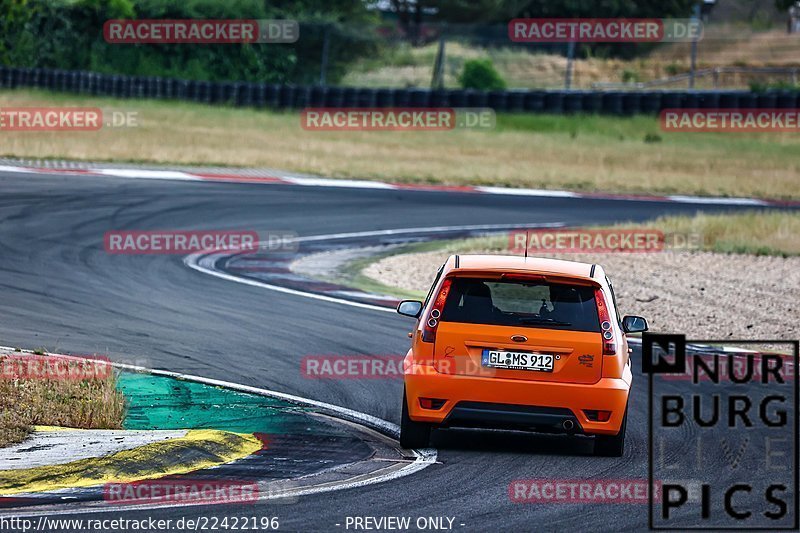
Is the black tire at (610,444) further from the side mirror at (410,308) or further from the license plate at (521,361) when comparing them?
the side mirror at (410,308)

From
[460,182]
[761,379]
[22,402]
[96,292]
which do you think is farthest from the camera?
[460,182]

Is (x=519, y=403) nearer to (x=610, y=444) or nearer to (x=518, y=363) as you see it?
(x=518, y=363)

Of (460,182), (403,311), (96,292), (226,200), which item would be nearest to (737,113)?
(460,182)

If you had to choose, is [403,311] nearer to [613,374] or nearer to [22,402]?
[613,374]

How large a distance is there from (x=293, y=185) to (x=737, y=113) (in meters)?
15.7

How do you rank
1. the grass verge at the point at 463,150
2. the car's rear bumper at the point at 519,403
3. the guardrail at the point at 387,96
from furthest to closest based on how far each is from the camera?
the guardrail at the point at 387,96
the grass verge at the point at 463,150
the car's rear bumper at the point at 519,403

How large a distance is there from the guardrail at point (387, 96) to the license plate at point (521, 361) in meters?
30.5

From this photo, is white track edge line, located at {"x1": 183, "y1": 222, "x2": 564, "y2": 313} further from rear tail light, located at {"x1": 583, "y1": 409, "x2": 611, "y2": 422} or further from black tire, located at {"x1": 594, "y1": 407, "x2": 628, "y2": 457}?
rear tail light, located at {"x1": 583, "y1": 409, "x2": 611, "y2": 422}

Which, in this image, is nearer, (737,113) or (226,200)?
(226,200)

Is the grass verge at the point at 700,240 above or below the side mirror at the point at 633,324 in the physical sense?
below

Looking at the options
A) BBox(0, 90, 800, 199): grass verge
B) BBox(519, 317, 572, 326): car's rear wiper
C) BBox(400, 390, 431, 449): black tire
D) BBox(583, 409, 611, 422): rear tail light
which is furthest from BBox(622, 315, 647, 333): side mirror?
BBox(0, 90, 800, 199): grass verge

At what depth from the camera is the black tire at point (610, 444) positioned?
9.16 metres

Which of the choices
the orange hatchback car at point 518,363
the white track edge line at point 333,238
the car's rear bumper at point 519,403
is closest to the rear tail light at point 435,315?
the orange hatchback car at point 518,363

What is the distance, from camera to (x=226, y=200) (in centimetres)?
2564
